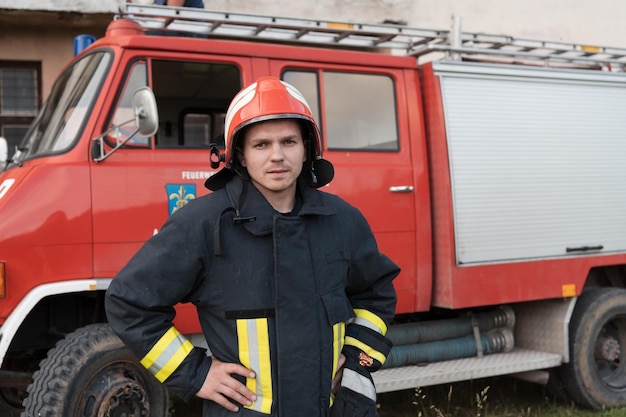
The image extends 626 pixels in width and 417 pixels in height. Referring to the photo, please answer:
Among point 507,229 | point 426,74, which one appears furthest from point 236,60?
point 507,229

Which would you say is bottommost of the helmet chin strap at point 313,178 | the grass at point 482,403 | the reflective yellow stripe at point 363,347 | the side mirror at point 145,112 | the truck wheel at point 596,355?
the grass at point 482,403

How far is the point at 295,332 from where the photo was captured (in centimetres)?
214

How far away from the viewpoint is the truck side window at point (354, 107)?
4.64 meters

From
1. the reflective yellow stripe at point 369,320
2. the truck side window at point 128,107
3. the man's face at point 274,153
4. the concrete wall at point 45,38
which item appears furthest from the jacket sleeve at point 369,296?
the concrete wall at point 45,38

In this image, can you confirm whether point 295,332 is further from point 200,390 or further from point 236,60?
point 236,60

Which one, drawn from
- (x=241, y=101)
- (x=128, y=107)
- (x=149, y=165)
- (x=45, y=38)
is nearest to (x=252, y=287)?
(x=241, y=101)

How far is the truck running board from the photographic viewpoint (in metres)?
4.60

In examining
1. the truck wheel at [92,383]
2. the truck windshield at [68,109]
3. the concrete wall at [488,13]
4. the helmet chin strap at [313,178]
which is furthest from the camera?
the concrete wall at [488,13]

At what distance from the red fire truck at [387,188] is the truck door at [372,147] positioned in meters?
0.01

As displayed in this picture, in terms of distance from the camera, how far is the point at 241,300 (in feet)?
7.07

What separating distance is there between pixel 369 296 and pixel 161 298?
0.75 meters

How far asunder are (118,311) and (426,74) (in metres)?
3.45

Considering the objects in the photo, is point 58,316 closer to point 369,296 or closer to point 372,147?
point 372,147

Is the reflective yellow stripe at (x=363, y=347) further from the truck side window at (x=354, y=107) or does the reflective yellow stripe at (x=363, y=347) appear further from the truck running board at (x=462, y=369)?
the truck side window at (x=354, y=107)
